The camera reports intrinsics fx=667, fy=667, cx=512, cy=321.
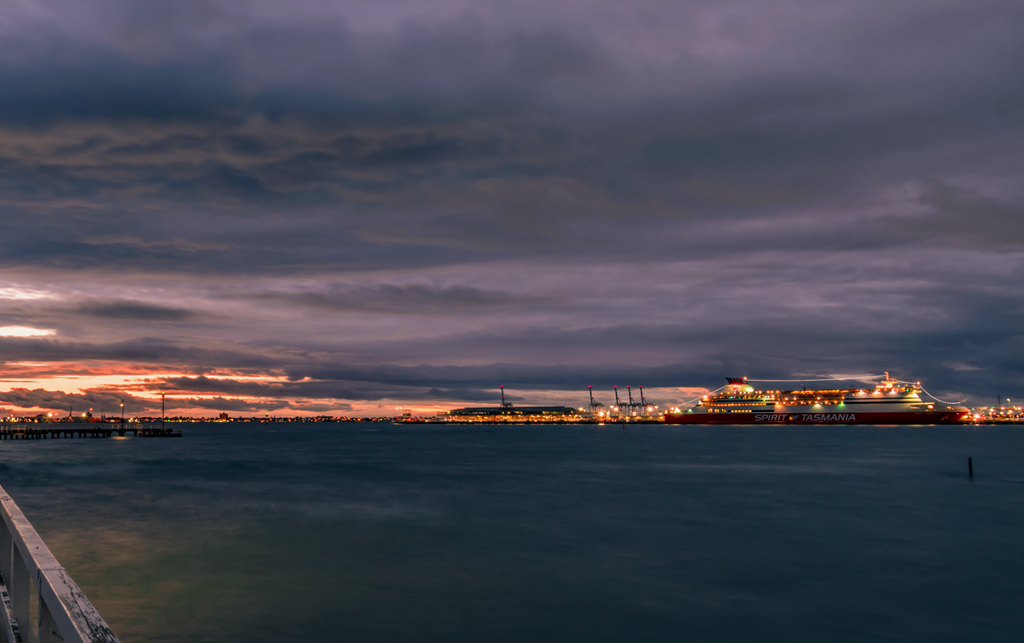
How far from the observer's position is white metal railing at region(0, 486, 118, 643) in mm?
3359

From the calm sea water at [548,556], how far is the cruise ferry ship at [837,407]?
112 metres

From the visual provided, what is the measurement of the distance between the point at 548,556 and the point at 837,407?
160m

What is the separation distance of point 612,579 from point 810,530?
53.7 ft

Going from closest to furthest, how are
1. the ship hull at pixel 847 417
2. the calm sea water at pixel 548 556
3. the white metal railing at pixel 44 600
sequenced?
the white metal railing at pixel 44 600 < the calm sea water at pixel 548 556 < the ship hull at pixel 847 417

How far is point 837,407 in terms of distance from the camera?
168m

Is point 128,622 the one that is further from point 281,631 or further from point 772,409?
point 772,409

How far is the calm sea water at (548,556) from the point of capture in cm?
2014

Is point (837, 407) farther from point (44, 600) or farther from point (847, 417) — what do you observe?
point (44, 600)

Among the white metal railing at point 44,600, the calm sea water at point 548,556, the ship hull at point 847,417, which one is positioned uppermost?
the white metal railing at point 44,600

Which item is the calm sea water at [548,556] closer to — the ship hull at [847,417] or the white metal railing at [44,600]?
the white metal railing at [44,600]

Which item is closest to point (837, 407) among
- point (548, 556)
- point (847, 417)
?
point (847, 417)

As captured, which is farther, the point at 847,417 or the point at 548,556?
the point at 847,417

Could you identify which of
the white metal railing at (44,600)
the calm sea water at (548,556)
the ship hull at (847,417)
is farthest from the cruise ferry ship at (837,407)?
the white metal railing at (44,600)

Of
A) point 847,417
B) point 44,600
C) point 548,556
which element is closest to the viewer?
point 44,600
